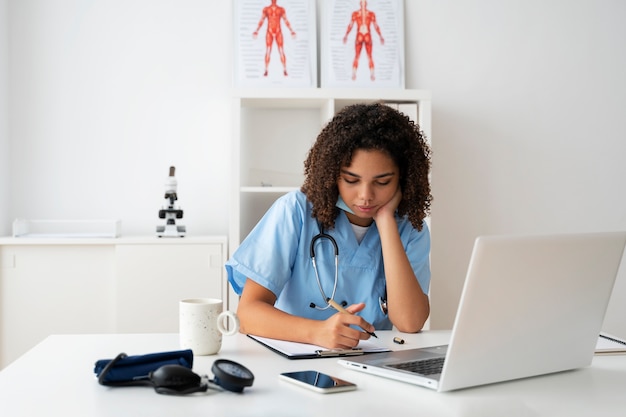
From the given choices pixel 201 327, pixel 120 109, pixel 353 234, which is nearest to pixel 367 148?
pixel 353 234

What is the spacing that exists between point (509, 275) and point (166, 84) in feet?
8.11

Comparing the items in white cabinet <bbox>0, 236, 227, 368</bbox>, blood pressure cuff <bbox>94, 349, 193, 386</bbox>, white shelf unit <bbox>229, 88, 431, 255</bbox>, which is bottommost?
white cabinet <bbox>0, 236, 227, 368</bbox>

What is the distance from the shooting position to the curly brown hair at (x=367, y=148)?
1683mm

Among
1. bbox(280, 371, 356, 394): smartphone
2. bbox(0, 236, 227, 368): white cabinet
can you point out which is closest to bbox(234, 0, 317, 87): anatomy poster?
bbox(0, 236, 227, 368): white cabinet

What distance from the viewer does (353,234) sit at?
181 centimetres

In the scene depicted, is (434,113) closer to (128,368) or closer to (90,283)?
(90,283)

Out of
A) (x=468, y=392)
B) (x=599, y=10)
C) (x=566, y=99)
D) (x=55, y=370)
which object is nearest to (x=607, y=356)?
(x=468, y=392)

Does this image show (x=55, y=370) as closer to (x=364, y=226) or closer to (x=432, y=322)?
(x=364, y=226)

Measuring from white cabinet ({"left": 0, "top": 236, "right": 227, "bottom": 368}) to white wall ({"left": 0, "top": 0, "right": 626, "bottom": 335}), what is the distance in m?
0.35

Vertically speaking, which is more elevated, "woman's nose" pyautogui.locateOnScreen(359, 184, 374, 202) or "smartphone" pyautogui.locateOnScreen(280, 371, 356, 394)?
"woman's nose" pyautogui.locateOnScreen(359, 184, 374, 202)

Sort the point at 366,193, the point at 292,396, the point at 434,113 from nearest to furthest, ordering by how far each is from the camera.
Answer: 1. the point at 292,396
2. the point at 366,193
3. the point at 434,113

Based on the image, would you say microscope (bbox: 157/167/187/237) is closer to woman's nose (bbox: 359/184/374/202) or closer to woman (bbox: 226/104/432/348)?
woman (bbox: 226/104/432/348)

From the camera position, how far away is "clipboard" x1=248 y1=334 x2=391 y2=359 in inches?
50.4

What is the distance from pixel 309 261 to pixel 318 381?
718mm
